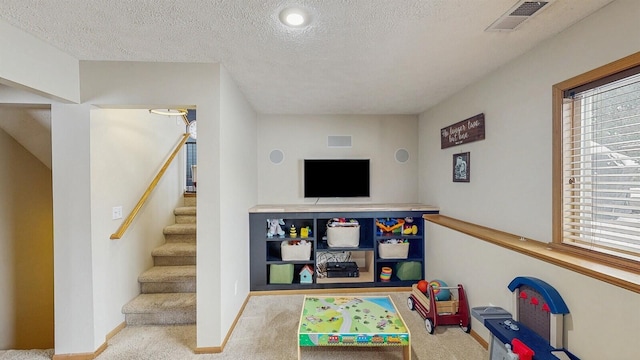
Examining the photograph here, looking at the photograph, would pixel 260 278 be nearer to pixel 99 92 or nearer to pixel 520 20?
pixel 99 92

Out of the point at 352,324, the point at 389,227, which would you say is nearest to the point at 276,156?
the point at 389,227

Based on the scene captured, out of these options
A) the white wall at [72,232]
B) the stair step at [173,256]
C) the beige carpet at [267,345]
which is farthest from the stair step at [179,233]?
the white wall at [72,232]

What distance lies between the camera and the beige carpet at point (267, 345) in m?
2.20

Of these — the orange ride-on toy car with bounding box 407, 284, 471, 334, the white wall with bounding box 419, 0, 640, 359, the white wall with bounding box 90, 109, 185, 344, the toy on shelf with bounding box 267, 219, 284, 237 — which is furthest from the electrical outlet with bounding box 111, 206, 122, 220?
the white wall with bounding box 419, 0, 640, 359

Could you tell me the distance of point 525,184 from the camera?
2051 mm

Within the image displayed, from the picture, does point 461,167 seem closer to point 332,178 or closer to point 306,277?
point 332,178

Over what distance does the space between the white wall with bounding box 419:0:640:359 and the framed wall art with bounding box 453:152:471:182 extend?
71mm

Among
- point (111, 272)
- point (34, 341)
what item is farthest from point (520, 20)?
point (34, 341)

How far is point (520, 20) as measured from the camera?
1618 millimetres

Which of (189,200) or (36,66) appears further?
(189,200)

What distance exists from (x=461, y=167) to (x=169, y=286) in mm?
3479

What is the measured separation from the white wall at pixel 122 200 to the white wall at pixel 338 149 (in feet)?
4.38

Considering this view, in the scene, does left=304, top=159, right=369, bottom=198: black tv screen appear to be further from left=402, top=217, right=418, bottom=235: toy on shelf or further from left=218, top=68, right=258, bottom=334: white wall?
left=218, top=68, right=258, bottom=334: white wall

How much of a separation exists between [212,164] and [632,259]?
8.95 ft
